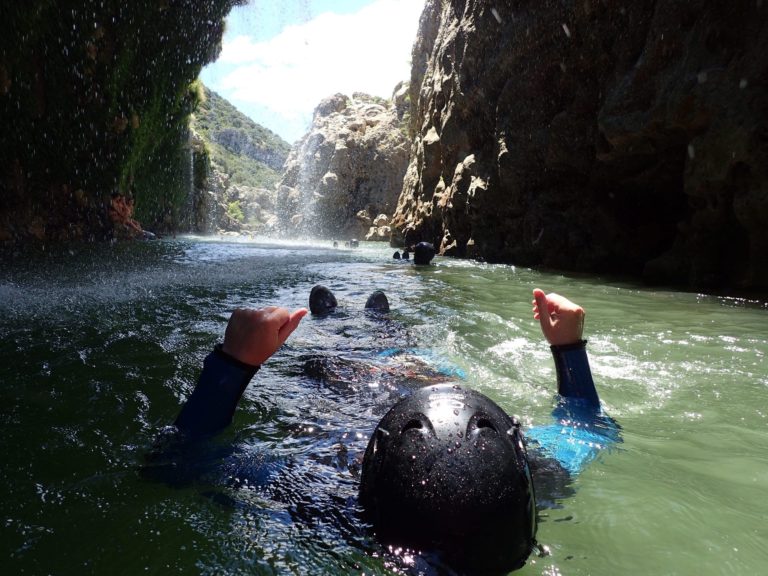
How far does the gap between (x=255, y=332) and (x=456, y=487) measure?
3.82 ft

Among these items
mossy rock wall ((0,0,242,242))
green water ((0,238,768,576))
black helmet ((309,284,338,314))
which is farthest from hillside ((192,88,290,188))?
green water ((0,238,768,576))

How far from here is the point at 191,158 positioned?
35625 millimetres

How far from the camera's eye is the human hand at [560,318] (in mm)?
2809

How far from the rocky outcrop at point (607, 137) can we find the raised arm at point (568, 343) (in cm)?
727

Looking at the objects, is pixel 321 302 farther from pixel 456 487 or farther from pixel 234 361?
pixel 456 487

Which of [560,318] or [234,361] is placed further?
[560,318]

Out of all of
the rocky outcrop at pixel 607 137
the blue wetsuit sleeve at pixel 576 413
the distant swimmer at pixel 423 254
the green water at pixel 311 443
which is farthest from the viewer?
the distant swimmer at pixel 423 254

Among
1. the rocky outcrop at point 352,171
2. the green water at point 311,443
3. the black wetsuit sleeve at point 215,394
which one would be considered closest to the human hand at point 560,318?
the green water at point 311,443

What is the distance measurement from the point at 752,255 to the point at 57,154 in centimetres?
1896

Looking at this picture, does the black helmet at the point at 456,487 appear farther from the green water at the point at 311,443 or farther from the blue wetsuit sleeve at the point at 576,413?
the blue wetsuit sleeve at the point at 576,413

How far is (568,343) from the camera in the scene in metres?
2.83

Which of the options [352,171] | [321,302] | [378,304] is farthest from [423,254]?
[352,171]

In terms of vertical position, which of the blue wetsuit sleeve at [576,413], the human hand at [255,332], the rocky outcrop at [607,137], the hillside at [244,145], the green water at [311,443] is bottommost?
the green water at [311,443]

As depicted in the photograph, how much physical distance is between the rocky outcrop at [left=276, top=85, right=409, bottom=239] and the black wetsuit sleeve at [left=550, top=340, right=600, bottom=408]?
3737 cm
